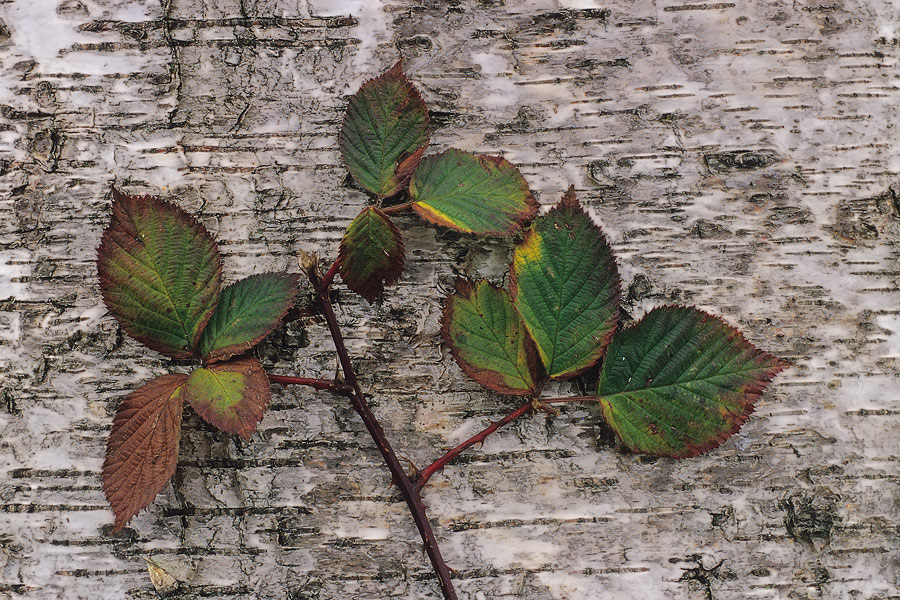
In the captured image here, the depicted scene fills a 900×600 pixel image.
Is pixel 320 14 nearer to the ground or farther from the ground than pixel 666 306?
farther from the ground

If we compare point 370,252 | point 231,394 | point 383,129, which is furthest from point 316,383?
point 383,129

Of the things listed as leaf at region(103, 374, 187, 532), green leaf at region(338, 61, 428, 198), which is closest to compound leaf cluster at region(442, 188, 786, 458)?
Result: green leaf at region(338, 61, 428, 198)

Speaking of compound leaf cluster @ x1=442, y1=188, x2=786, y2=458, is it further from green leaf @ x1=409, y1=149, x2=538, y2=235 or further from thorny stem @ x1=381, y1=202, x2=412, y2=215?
thorny stem @ x1=381, y1=202, x2=412, y2=215

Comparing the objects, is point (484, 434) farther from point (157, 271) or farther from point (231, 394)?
point (157, 271)

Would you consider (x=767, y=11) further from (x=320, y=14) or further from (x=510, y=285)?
(x=320, y=14)

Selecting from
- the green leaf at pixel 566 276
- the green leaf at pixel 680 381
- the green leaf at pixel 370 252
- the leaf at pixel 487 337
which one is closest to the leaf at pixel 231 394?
the green leaf at pixel 370 252

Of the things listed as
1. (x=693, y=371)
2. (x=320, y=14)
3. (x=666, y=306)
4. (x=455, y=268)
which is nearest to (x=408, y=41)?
(x=320, y=14)
